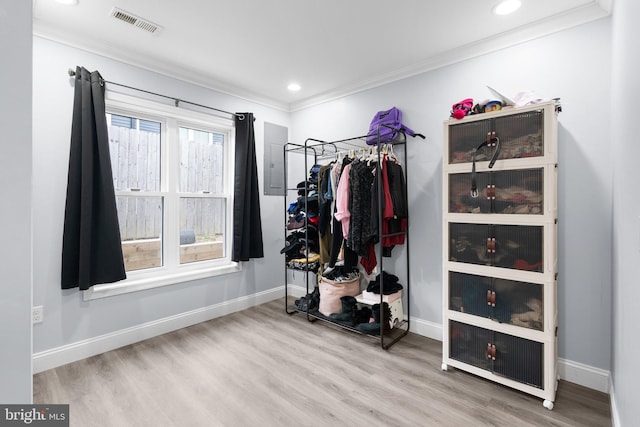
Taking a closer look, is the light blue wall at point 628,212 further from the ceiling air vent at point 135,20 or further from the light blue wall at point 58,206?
the light blue wall at point 58,206

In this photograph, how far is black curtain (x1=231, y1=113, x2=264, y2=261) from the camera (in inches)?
135

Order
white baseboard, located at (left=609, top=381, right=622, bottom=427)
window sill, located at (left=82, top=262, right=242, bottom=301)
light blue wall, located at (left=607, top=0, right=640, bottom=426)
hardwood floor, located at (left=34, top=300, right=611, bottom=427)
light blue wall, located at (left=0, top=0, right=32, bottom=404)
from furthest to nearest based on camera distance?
window sill, located at (left=82, top=262, right=242, bottom=301), hardwood floor, located at (left=34, top=300, right=611, bottom=427), white baseboard, located at (left=609, top=381, right=622, bottom=427), light blue wall, located at (left=607, top=0, right=640, bottom=426), light blue wall, located at (left=0, top=0, right=32, bottom=404)

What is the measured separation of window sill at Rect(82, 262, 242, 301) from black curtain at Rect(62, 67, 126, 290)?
152mm

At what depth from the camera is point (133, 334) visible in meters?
2.75

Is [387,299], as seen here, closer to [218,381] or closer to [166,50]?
[218,381]

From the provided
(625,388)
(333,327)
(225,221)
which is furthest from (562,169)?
(225,221)

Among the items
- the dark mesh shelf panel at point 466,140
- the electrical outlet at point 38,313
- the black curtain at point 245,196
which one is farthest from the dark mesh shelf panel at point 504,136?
the electrical outlet at point 38,313

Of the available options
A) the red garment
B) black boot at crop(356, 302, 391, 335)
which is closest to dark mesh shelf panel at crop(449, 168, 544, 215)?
the red garment

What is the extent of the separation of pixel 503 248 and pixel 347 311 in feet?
5.03

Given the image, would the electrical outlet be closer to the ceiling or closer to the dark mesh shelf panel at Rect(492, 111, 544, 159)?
the ceiling

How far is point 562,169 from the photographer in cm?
217

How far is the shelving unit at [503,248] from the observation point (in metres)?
1.89

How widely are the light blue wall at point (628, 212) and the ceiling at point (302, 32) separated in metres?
0.77

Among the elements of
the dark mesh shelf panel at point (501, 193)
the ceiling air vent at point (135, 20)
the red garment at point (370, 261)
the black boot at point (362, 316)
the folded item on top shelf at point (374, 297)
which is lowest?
the black boot at point (362, 316)
